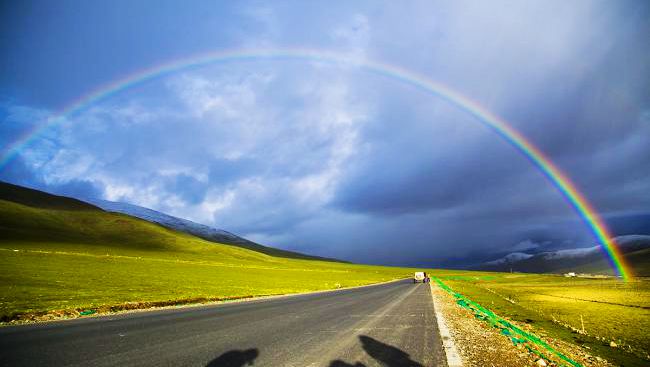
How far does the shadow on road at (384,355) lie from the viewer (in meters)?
7.95

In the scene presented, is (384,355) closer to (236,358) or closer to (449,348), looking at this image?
(449,348)

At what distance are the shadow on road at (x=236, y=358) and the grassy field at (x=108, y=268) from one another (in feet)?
44.8

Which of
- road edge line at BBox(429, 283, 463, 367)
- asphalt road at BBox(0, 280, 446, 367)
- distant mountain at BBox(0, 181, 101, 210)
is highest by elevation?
distant mountain at BBox(0, 181, 101, 210)

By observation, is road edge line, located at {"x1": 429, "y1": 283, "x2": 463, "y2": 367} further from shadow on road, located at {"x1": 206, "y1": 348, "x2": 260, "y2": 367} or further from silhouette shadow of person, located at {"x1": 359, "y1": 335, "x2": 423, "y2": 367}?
shadow on road, located at {"x1": 206, "y1": 348, "x2": 260, "y2": 367}

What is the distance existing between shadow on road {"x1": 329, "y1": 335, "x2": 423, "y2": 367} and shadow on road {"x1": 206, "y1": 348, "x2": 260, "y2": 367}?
1901mm

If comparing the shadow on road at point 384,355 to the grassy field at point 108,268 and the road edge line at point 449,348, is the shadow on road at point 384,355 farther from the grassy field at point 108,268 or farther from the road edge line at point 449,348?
the grassy field at point 108,268

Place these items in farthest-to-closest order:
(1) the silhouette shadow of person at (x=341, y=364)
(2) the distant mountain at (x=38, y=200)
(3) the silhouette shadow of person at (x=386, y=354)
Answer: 1. (2) the distant mountain at (x=38, y=200)
2. (3) the silhouette shadow of person at (x=386, y=354)
3. (1) the silhouette shadow of person at (x=341, y=364)

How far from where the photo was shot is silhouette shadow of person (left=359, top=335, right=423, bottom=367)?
802 centimetres

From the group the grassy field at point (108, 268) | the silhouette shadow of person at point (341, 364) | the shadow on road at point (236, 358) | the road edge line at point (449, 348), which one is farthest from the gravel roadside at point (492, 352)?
the grassy field at point (108, 268)

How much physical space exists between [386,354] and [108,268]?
56387mm

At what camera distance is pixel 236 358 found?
27.3ft

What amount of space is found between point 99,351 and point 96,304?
1533 cm

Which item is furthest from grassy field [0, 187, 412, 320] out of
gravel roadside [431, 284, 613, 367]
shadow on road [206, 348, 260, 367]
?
gravel roadside [431, 284, 613, 367]

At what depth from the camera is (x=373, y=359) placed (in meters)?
8.40
